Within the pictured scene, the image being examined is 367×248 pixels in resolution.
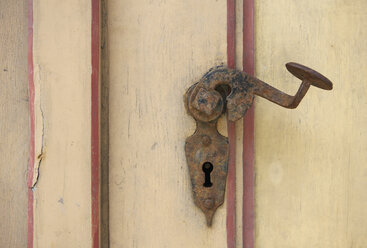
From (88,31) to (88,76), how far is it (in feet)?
0.21

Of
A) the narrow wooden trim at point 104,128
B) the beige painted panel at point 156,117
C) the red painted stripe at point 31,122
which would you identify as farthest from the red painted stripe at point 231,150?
the red painted stripe at point 31,122

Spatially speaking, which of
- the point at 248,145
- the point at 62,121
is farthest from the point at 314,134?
the point at 62,121

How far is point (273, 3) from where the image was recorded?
20.2 inches

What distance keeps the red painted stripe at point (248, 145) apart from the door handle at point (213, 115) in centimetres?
4

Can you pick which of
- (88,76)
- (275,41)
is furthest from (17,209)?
(275,41)

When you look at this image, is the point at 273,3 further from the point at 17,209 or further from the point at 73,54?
the point at 17,209

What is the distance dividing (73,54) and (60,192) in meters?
0.20

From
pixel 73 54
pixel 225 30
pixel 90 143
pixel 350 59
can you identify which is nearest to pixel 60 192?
pixel 90 143

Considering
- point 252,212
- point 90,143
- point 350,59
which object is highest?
point 350,59

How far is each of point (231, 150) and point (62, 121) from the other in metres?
0.25

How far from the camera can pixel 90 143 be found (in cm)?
48

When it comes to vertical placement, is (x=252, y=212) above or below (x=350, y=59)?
below

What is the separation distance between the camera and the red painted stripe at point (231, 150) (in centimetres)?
50

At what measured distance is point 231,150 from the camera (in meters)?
0.51
